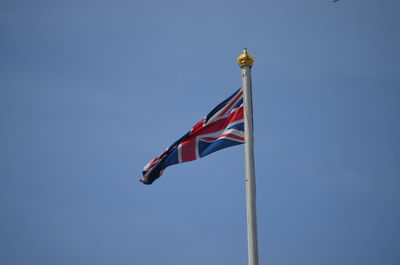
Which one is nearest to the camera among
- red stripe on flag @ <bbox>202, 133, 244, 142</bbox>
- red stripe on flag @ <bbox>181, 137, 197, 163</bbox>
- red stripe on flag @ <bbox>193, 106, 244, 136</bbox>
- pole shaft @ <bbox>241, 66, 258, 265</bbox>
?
pole shaft @ <bbox>241, 66, 258, 265</bbox>

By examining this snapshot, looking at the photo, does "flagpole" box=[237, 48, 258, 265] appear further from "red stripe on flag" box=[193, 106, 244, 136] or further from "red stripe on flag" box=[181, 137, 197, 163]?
"red stripe on flag" box=[181, 137, 197, 163]

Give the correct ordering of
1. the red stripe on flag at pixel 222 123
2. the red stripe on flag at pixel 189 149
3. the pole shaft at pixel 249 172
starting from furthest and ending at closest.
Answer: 1. the red stripe on flag at pixel 189 149
2. the red stripe on flag at pixel 222 123
3. the pole shaft at pixel 249 172

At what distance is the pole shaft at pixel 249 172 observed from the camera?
13.8 m

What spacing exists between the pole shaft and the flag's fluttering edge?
0.64 m

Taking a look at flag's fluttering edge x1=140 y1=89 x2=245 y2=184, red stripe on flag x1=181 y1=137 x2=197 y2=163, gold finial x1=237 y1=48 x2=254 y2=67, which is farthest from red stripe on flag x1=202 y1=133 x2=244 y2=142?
gold finial x1=237 y1=48 x2=254 y2=67

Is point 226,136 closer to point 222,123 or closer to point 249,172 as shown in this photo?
point 222,123

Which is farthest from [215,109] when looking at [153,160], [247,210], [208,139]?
[247,210]

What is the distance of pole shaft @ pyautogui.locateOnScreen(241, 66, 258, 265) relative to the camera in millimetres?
13807

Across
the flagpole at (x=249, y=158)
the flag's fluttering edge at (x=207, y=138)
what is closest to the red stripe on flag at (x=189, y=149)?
the flag's fluttering edge at (x=207, y=138)

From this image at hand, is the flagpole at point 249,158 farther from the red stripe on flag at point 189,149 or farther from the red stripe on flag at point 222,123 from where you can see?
the red stripe on flag at point 189,149

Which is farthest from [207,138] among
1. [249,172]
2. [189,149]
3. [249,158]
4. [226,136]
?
[249,172]

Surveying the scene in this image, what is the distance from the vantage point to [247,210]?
47.2 ft

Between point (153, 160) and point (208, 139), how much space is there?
2.23 meters

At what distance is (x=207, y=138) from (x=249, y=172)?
3027mm
